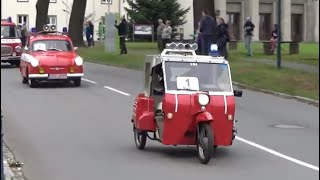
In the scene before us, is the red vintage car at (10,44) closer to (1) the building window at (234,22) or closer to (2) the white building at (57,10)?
(1) the building window at (234,22)

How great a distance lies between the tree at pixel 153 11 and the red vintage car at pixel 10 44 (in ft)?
92.4

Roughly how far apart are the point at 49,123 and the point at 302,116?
5613 mm

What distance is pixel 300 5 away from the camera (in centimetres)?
7375

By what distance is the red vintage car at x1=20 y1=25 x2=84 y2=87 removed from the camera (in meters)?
24.7

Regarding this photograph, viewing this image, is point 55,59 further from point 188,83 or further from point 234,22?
point 234,22

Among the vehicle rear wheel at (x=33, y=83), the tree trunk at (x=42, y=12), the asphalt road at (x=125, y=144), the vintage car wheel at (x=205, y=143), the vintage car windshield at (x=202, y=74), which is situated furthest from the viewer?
the tree trunk at (x=42, y=12)

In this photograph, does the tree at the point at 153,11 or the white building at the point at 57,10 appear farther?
the white building at the point at 57,10

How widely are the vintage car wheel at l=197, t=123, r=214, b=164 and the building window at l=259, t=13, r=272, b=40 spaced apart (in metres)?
66.6

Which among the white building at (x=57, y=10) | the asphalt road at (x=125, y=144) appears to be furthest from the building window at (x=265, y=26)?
the asphalt road at (x=125, y=144)

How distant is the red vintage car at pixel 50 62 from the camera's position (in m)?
24.7

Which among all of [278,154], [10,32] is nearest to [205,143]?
[278,154]

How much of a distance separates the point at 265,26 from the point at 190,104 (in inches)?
2759

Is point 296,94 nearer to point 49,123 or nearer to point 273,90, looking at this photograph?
point 273,90

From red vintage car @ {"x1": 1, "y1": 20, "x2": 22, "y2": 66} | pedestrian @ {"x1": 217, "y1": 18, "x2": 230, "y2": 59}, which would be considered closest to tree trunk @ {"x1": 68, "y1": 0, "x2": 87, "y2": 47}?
red vintage car @ {"x1": 1, "y1": 20, "x2": 22, "y2": 66}
